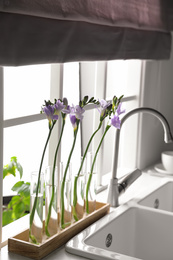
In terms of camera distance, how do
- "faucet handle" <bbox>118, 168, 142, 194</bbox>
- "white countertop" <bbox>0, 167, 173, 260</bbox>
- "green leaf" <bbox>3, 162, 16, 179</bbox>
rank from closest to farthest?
"white countertop" <bbox>0, 167, 173, 260</bbox>, "faucet handle" <bbox>118, 168, 142, 194</bbox>, "green leaf" <bbox>3, 162, 16, 179</bbox>

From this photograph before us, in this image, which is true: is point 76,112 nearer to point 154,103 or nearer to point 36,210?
point 36,210

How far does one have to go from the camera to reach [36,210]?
1.50 m

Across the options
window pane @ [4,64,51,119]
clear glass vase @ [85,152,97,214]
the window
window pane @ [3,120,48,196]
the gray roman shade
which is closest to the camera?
the gray roman shade

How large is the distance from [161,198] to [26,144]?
1.52m

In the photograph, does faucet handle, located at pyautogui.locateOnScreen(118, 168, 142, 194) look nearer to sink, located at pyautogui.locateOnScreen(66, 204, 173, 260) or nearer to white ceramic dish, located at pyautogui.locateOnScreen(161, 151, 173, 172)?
sink, located at pyautogui.locateOnScreen(66, 204, 173, 260)

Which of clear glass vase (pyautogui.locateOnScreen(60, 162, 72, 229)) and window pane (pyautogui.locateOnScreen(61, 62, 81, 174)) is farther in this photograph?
window pane (pyautogui.locateOnScreen(61, 62, 81, 174))

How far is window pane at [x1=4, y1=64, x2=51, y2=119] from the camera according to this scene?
Answer: 3412 millimetres

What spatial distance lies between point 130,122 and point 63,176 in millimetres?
1082

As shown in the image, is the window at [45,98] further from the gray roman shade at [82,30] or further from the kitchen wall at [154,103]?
the gray roman shade at [82,30]

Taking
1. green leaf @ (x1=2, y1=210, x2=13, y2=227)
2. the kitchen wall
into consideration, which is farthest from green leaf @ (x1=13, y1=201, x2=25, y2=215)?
the kitchen wall

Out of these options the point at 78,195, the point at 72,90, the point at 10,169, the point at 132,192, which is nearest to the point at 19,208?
the point at 10,169

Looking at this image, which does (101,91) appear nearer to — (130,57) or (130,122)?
(130,57)

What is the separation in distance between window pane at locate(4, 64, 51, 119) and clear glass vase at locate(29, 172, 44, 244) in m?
1.94

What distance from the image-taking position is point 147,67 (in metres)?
2.63
